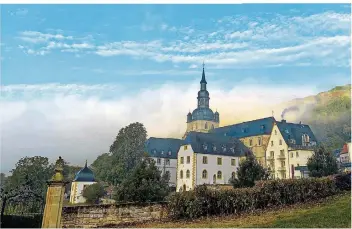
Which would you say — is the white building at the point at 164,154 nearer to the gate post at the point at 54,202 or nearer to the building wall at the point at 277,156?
the building wall at the point at 277,156

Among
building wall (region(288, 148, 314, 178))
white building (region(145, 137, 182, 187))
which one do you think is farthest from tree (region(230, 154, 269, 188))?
white building (region(145, 137, 182, 187))

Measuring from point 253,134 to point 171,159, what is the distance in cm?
1761

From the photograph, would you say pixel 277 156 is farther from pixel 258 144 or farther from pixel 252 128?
pixel 252 128

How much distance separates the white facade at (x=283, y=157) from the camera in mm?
46625

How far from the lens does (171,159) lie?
196 feet

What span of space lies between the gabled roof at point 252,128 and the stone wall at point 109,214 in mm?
48313

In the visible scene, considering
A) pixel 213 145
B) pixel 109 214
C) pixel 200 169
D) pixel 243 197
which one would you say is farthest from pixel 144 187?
pixel 213 145

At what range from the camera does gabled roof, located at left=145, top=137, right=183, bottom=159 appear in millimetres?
59031

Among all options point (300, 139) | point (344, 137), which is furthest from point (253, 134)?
point (344, 137)

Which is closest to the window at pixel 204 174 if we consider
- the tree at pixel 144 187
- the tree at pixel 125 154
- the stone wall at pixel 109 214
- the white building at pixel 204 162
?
the white building at pixel 204 162

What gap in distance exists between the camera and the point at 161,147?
60.3m

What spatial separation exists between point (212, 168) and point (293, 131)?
49.4ft

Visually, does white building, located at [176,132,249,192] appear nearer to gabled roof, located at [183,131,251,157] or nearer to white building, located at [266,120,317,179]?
gabled roof, located at [183,131,251,157]

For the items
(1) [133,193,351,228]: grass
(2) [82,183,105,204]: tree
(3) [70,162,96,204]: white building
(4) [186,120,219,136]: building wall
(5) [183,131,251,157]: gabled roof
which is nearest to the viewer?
(1) [133,193,351,228]: grass
